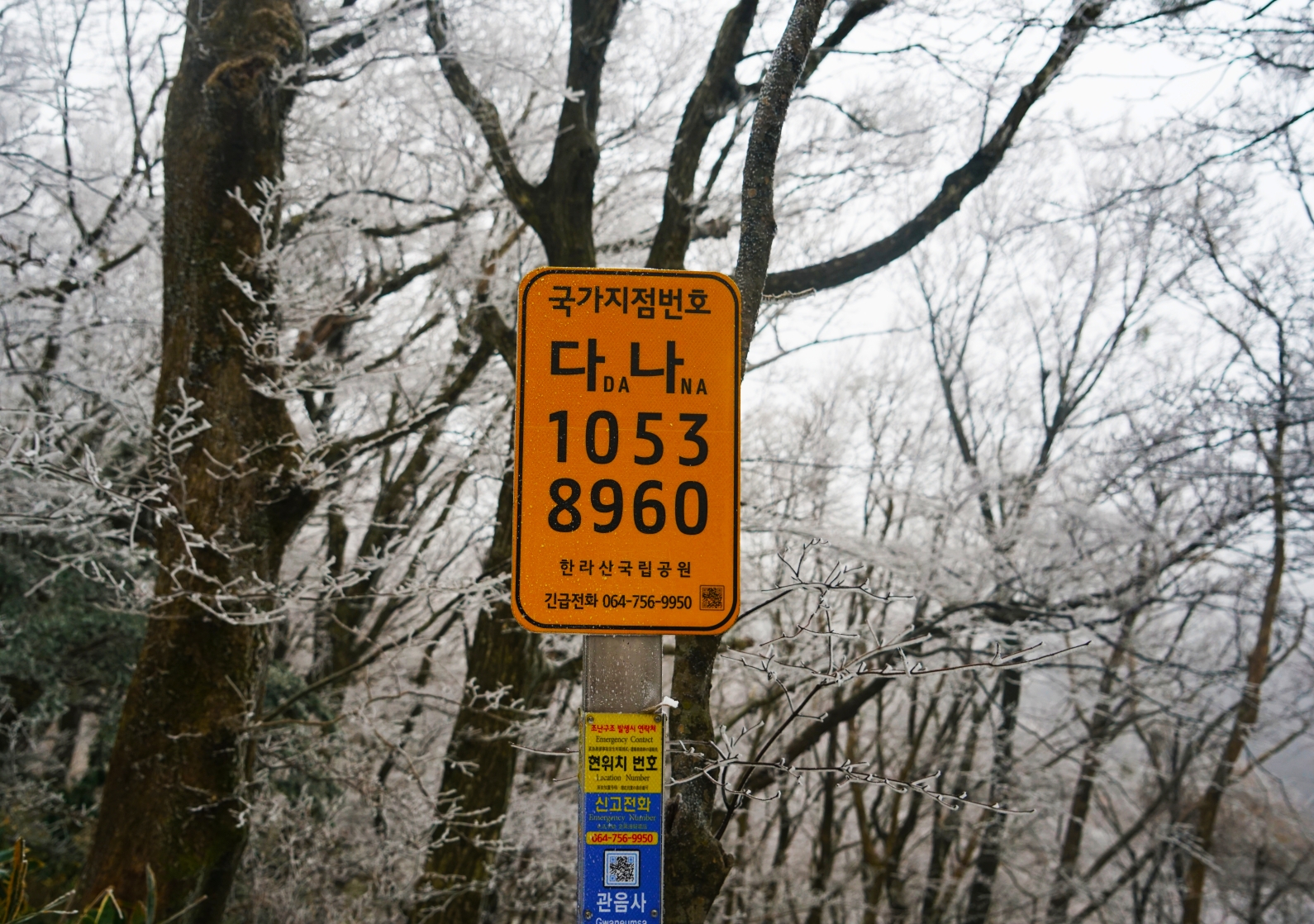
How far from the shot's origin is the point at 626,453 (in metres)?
1.66

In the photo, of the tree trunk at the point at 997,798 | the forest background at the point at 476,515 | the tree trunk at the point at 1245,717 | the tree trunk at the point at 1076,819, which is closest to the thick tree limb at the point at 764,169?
the forest background at the point at 476,515

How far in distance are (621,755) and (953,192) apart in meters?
3.52

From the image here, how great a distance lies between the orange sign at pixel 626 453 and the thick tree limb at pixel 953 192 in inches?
96.0

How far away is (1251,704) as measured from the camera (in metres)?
10.0

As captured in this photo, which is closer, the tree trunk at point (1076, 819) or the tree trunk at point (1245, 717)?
the tree trunk at point (1245, 717)

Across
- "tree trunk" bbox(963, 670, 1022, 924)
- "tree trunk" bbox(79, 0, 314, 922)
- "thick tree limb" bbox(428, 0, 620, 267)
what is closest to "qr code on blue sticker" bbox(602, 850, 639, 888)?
"tree trunk" bbox(79, 0, 314, 922)

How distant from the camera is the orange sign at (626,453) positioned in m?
1.62

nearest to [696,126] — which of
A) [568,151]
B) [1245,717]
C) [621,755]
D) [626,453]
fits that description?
[568,151]

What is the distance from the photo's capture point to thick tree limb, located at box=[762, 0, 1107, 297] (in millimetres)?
3924

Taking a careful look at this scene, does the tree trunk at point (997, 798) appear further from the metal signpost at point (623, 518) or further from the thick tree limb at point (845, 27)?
the metal signpost at point (623, 518)

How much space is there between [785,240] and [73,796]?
339 inches

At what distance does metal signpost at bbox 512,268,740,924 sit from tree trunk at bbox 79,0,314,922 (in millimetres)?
2353

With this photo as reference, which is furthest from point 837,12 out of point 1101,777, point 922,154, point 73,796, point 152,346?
point 1101,777

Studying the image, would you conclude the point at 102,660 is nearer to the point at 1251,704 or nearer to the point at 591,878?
the point at 591,878
